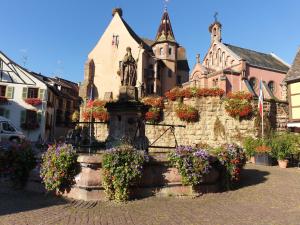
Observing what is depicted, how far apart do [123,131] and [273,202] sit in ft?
15.7

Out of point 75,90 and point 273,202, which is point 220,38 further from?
point 273,202

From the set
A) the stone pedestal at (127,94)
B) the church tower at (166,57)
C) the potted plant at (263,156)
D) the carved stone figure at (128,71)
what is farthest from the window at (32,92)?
the stone pedestal at (127,94)

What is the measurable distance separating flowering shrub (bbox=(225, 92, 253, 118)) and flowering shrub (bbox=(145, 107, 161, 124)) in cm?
466

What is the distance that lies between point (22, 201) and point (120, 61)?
32.9 m

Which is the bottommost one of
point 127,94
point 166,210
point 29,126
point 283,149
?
point 166,210

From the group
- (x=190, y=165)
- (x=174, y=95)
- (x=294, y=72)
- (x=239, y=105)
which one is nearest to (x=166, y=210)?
(x=190, y=165)

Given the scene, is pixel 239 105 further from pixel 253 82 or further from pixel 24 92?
pixel 24 92

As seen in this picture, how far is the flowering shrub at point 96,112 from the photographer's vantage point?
23.1 meters

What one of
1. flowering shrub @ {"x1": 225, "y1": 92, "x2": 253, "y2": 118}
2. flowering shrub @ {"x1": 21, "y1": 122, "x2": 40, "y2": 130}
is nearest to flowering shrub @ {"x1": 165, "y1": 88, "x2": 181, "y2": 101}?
flowering shrub @ {"x1": 225, "y1": 92, "x2": 253, "y2": 118}

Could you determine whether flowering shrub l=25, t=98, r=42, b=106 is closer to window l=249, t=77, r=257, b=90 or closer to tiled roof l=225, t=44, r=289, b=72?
window l=249, t=77, r=257, b=90

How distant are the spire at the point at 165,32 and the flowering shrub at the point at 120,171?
38.3 metres

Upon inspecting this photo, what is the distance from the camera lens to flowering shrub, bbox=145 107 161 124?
70.2 ft

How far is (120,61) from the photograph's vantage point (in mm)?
39312

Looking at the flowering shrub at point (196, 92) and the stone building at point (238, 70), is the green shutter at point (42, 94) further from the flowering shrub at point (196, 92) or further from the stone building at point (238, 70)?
the flowering shrub at point (196, 92)
